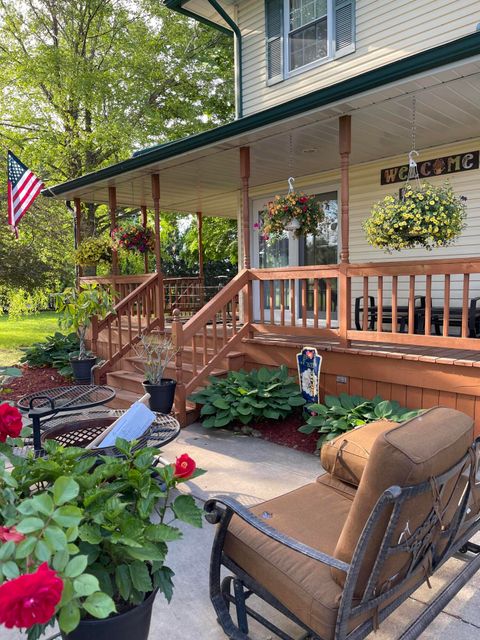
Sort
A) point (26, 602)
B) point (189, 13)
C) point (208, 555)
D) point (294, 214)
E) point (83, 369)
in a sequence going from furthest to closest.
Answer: point (189, 13)
point (83, 369)
point (294, 214)
point (208, 555)
point (26, 602)

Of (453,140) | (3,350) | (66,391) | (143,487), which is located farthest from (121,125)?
(143,487)

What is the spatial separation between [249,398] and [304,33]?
5.90m

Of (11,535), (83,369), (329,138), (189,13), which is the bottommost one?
(83,369)

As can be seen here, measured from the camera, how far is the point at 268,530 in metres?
1.77

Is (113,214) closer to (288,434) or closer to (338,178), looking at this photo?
(338,178)

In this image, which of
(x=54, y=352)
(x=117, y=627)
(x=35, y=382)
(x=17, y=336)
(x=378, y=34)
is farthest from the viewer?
(x=17, y=336)

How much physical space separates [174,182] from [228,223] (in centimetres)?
850

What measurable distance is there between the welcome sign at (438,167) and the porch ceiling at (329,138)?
A: 9.1 inches

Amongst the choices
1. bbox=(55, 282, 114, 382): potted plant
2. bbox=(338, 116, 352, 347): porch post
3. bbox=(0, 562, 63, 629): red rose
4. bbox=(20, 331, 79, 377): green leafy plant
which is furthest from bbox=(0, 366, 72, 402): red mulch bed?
bbox=(0, 562, 63, 629): red rose

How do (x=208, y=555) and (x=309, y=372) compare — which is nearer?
(x=208, y=555)

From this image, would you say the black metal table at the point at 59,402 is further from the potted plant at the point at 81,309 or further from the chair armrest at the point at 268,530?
the potted plant at the point at 81,309

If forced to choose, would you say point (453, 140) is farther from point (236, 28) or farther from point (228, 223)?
point (228, 223)

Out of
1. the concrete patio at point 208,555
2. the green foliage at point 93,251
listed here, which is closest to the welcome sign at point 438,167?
the concrete patio at point 208,555

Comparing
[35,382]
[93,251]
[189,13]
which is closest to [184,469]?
[35,382]
